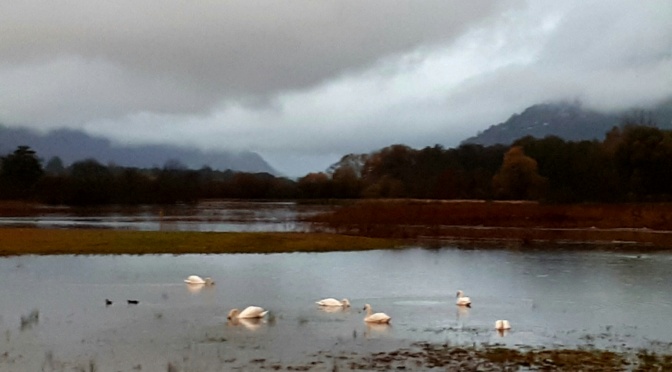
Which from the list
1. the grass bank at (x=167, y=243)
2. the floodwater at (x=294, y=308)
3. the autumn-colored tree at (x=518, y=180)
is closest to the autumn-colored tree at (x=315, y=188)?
the autumn-colored tree at (x=518, y=180)

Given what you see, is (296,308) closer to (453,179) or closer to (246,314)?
(246,314)

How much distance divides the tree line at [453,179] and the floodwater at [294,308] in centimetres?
5833

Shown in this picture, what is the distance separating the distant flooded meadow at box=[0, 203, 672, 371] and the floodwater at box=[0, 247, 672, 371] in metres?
0.05

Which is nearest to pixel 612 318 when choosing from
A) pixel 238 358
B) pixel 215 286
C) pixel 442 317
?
pixel 442 317

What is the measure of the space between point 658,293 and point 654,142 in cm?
7917

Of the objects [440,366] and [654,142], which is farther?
[654,142]

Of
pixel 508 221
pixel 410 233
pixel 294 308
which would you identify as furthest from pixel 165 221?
pixel 294 308

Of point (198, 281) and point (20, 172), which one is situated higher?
point (20, 172)

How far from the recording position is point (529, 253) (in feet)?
153

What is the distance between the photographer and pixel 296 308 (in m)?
24.2

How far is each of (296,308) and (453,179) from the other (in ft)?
332

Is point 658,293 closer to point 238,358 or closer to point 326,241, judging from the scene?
point 238,358

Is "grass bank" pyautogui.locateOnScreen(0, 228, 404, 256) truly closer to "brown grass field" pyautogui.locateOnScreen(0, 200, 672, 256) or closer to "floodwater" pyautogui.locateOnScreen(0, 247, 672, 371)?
"brown grass field" pyautogui.locateOnScreen(0, 200, 672, 256)

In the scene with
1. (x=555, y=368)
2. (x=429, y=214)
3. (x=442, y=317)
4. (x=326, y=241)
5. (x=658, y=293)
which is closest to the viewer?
(x=555, y=368)
